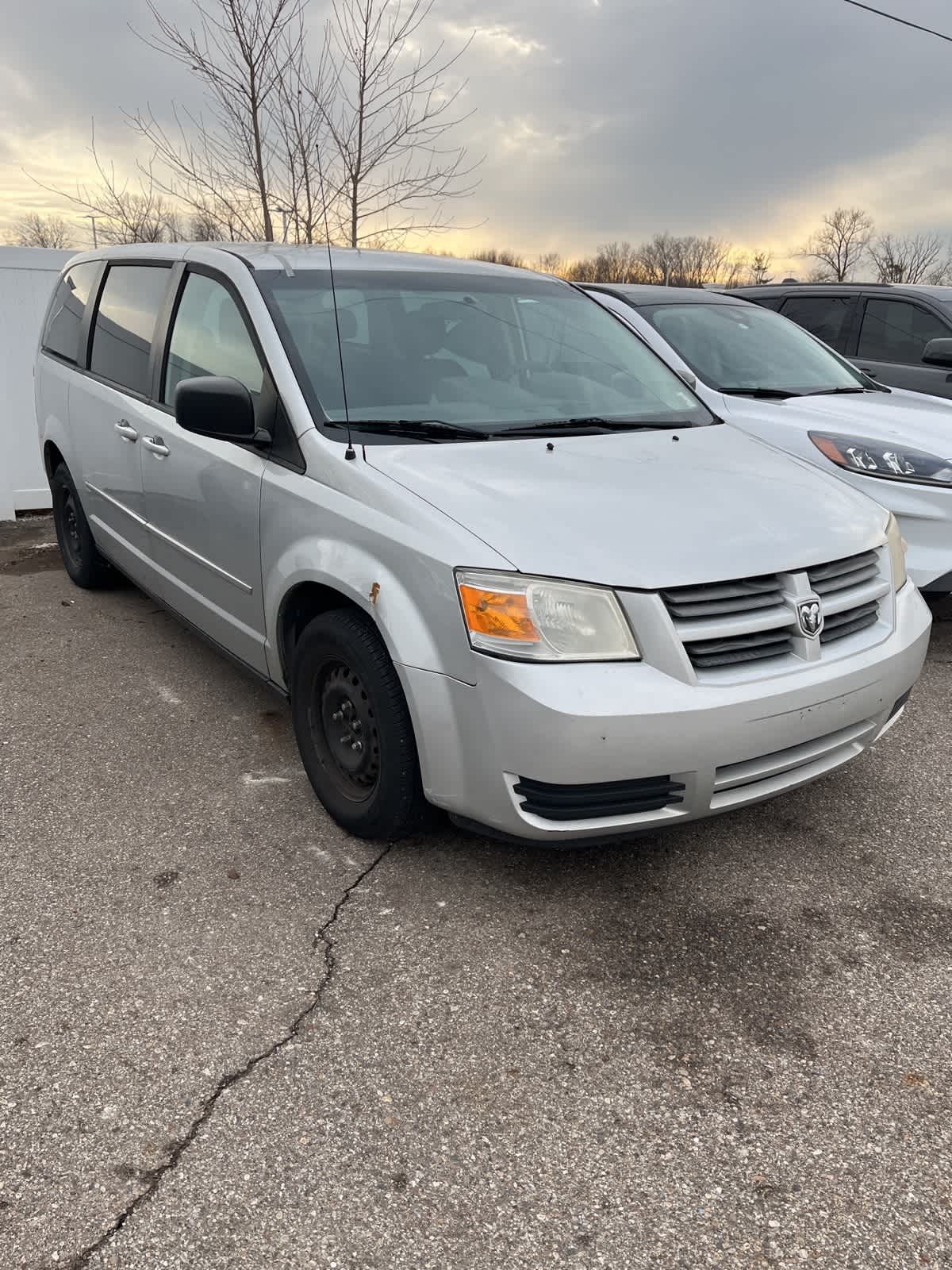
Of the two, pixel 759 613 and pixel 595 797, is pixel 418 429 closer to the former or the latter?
pixel 759 613

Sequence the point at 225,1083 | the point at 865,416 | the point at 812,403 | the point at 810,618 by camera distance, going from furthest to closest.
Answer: the point at 812,403, the point at 865,416, the point at 810,618, the point at 225,1083

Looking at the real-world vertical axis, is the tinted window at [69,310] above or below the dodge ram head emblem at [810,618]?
above

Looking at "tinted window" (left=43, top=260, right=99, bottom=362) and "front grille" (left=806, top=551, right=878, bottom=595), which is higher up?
"tinted window" (left=43, top=260, right=99, bottom=362)

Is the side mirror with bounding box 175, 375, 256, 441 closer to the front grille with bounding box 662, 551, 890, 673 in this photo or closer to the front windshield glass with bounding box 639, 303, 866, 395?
the front grille with bounding box 662, 551, 890, 673

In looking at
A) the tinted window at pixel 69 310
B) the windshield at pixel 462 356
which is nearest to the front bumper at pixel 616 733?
the windshield at pixel 462 356

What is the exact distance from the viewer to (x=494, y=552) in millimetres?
2379

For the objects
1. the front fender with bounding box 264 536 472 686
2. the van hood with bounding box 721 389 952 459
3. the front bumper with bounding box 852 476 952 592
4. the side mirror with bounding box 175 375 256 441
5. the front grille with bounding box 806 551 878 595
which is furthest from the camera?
the van hood with bounding box 721 389 952 459

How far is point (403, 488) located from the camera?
103 inches

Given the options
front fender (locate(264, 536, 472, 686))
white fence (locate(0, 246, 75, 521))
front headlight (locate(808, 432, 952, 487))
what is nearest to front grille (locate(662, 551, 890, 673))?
front fender (locate(264, 536, 472, 686))

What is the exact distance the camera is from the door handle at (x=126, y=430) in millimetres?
4016

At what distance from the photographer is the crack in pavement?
1.71 meters

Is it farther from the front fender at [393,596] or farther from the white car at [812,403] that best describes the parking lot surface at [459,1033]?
the white car at [812,403]

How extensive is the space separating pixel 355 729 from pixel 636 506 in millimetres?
1057

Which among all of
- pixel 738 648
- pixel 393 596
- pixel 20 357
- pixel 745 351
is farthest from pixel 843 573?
pixel 20 357
